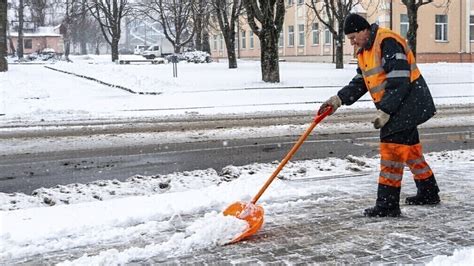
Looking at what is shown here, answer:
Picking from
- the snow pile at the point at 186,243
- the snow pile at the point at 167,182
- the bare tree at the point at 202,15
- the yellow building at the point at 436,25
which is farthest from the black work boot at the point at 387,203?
the yellow building at the point at 436,25

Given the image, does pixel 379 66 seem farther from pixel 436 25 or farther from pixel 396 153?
pixel 436 25

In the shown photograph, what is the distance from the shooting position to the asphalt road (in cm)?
800

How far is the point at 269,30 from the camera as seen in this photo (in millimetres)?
23562

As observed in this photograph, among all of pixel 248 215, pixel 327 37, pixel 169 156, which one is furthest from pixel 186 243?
pixel 327 37

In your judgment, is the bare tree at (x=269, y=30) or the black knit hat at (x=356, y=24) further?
the bare tree at (x=269, y=30)

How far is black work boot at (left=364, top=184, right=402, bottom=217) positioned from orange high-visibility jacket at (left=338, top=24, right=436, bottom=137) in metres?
0.50

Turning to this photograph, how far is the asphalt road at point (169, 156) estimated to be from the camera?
26.2 ft

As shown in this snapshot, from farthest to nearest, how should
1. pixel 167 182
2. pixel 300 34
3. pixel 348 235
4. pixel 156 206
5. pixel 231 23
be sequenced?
pixel 300 34, pixel 231 23, pixel 167 182, pixel 156 206, pixel 348 235

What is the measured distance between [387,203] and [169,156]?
15.6 feet

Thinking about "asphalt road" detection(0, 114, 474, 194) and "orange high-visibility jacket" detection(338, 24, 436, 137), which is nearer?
"orange high-visibility jacket" detection(338, 24, 436, 137)

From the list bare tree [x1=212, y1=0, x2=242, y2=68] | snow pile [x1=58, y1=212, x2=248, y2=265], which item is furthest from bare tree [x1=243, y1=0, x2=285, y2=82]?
snow pile [x1=58, y1=212, x2=248, y2=265]

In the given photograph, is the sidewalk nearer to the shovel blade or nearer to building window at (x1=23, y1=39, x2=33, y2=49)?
the shovel blade

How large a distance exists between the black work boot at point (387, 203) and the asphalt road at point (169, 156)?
3.40m

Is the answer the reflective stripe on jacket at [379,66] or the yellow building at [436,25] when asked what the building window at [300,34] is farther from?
the reflective stripe on jacket at [379,66]
